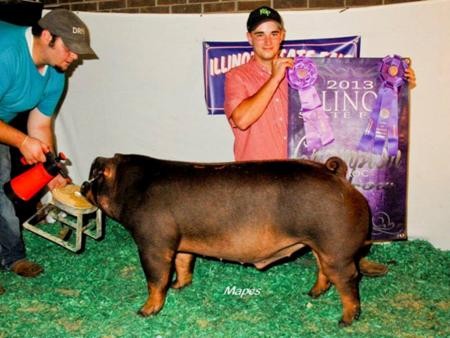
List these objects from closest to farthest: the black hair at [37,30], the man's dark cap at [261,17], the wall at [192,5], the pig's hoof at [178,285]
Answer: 1. the man's dark cap at [261,17]
2. the black hair at [37,30]
3. the pig's hoof at [178,285]
4. the wall at [192,5]

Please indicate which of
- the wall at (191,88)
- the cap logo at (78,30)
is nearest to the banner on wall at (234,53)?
the wall at (191,88)

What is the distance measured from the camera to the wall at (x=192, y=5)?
4.52 metres

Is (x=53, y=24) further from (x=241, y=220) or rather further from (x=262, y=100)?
(x=241, y=220)

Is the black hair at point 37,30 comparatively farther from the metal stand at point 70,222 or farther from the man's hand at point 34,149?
the metal stand at point 70,222

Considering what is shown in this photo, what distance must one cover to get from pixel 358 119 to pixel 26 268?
3.12 metres

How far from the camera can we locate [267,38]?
3.45m

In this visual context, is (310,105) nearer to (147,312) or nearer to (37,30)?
(147,312)

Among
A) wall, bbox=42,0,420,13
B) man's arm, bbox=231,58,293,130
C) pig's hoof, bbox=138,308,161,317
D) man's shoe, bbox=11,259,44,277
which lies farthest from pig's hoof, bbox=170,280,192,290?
wall, bbox=42,0,420,13

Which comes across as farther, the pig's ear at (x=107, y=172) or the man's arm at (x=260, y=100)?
the man's arm at (x=260, y=100)

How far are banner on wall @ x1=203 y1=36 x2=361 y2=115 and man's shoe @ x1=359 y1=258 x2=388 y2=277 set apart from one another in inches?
73.7

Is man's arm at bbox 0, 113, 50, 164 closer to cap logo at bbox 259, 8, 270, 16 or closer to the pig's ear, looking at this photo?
the pig's ear

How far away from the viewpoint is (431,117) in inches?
170

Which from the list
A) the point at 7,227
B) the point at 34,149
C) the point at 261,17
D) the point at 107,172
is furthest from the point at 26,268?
the point at 261,17

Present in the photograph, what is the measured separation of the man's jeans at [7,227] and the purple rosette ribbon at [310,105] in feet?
8.00
